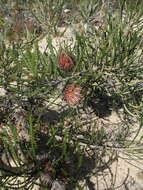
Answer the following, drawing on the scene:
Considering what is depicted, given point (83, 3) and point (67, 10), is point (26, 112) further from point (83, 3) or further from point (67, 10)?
point (67, 10)

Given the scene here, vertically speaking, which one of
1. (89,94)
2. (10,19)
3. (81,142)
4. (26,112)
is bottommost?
(81,142)

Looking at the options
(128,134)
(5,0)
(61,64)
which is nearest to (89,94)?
(128,134)

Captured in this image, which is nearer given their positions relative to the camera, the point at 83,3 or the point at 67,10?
the point at 83,3

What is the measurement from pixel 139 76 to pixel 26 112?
113 centimetres

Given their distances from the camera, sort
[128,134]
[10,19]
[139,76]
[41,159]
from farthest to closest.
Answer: [10,19]
[128,134]
[139,76]
[41,159]

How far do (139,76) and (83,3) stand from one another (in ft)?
4.19

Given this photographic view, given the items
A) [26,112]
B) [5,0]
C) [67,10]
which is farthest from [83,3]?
[5,0]

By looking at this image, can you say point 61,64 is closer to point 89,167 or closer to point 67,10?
point 89,167

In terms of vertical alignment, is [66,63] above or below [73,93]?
above

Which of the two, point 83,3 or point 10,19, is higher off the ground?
point 10,19

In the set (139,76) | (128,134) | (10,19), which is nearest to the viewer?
(139,76)

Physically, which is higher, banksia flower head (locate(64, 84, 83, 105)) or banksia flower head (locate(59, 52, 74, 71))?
banksia flower head (locate(59, 52, 74, 71))

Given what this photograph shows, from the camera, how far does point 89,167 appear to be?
2.89 metres

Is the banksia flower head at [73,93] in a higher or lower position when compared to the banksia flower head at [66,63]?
lower
